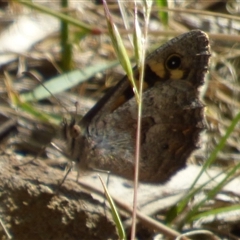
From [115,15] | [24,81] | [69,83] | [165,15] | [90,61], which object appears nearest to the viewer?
[165,15]

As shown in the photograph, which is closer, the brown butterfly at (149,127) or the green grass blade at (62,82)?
the brown butterfly at (149,127)

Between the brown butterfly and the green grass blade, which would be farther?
the green grass blade

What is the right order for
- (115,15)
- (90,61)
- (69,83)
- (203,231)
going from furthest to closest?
(115,15) → (90,61) → (69,83) → (203,231)

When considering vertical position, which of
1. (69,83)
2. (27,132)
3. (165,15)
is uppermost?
(165,15)

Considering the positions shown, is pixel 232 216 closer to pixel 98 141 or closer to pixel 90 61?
pixel 98 141

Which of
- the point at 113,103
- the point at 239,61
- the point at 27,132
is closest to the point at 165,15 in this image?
the point at 113,103

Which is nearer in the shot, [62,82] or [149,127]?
[149,127]

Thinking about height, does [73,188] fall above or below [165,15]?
below

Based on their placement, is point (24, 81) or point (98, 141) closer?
point (98, 141)
